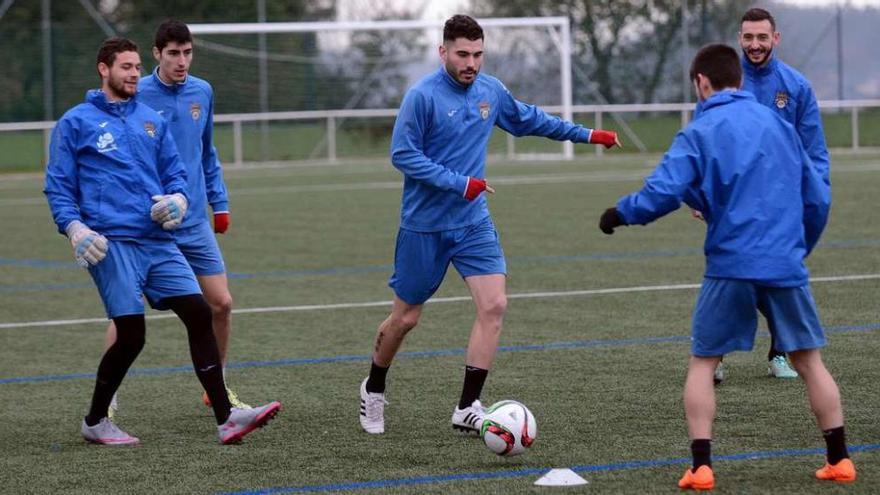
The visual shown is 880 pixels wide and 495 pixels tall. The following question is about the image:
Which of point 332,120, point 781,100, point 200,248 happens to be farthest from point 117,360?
point 332,120

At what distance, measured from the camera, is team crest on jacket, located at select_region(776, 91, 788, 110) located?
8242 millimetres

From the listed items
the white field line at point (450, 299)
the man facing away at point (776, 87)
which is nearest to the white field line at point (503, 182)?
the white field line at point (450, 299)

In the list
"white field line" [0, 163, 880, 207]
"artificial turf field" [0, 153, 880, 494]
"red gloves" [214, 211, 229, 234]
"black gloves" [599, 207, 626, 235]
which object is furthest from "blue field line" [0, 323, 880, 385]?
"white field line" [0, 163, 880, 207]

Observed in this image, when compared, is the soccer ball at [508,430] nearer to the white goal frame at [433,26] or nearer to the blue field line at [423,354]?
the blue field line at [423,354]

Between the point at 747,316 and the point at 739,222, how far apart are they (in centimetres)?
39

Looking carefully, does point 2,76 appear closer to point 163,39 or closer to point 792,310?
point 163,39

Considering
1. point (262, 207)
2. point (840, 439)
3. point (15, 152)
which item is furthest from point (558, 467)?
point (15, 152)

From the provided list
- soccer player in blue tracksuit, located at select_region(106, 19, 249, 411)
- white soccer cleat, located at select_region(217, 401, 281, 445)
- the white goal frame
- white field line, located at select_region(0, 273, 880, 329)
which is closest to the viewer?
white soccer cleat, located at select_region(217, 401, 281, 445)

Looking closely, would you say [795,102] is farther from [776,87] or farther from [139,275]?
[139,275]

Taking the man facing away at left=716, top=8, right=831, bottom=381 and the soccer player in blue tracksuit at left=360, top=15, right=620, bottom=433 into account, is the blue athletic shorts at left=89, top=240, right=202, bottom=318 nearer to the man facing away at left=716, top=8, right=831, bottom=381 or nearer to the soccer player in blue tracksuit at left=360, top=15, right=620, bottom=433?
the soccer player in blue tracksuit at left=360, top=15, right=620, bottom=433

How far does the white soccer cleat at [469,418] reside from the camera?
7.12m

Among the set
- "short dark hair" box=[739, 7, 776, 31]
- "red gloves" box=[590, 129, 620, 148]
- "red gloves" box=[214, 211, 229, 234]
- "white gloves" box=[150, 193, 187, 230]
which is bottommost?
"red gloves" box=[214, 211, 229, 234]

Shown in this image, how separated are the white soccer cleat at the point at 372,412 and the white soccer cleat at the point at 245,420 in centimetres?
52

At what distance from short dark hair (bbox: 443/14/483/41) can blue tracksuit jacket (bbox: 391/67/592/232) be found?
23 centimetres
